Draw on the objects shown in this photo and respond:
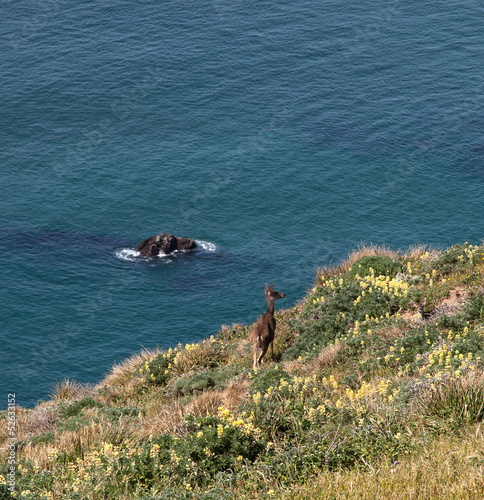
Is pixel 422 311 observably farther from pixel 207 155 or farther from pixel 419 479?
pixel 207 155

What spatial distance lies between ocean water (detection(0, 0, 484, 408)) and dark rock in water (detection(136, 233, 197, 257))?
0.97 meters

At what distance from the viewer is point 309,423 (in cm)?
1027

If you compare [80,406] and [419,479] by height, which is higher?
[419,479]

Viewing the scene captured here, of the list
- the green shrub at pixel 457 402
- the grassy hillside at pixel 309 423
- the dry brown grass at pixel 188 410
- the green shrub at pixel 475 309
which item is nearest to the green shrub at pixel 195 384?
the grassy hillside at pixel 309 423

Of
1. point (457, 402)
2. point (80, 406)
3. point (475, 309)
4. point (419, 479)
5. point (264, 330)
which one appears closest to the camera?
point (419, 479)

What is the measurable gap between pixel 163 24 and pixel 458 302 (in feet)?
272

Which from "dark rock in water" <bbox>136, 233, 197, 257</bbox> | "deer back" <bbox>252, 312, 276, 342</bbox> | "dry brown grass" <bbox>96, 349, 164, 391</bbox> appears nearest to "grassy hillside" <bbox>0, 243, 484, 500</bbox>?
"dry brown grass" <bbox>96, 349, 164, 391</bbox>

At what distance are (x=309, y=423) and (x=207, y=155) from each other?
60.0 metres

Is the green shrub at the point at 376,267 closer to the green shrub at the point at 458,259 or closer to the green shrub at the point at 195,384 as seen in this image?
the green shrub at the point at 458,259

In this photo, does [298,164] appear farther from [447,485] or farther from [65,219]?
[447,485]

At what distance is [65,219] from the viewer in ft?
200

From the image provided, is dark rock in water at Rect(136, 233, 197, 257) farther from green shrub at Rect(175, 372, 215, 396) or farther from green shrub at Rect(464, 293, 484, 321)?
green shrub at Rect(464, 293, 484, 321)

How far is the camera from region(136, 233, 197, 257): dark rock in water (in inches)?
2208

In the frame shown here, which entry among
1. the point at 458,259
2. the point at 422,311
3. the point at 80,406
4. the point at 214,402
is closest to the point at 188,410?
the point at 214,402
